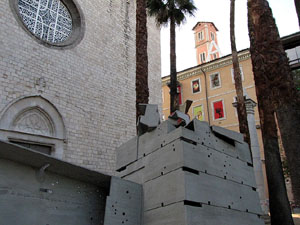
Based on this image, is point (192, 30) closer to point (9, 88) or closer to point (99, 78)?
point (99, 78)

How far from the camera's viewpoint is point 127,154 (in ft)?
13.5

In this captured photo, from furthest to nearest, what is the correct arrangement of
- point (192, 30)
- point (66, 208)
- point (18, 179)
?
point (192, 30) < point (66, 208) < point (18, 179)

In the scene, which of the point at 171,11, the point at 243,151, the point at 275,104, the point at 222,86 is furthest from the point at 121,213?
the point at 222,86

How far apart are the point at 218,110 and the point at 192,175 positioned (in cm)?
2160

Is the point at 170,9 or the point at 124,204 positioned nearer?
the point at 124,204

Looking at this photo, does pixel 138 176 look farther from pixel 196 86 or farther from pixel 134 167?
pixel 196 86

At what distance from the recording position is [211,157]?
3.56 meters

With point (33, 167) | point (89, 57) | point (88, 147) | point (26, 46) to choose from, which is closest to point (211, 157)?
point (33, 167)

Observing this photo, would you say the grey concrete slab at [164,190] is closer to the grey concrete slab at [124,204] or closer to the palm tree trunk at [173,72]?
the grey concrete slab at [124,204]

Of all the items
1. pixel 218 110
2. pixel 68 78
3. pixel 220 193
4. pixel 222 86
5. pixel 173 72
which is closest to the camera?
pixel 220 193

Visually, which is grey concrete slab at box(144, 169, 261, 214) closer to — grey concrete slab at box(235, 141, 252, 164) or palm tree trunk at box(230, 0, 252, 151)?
grey concrete slab at box(235, 141, 252, 164)

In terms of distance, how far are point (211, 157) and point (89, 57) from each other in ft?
31.1

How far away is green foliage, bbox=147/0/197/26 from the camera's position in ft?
47.7

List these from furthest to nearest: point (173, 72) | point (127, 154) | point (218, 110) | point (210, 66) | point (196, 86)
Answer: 1. point (196, 86)
2. point (210, 66)
3. point (218, 110)
4. point (173, 72)
5. point (127, 154)
